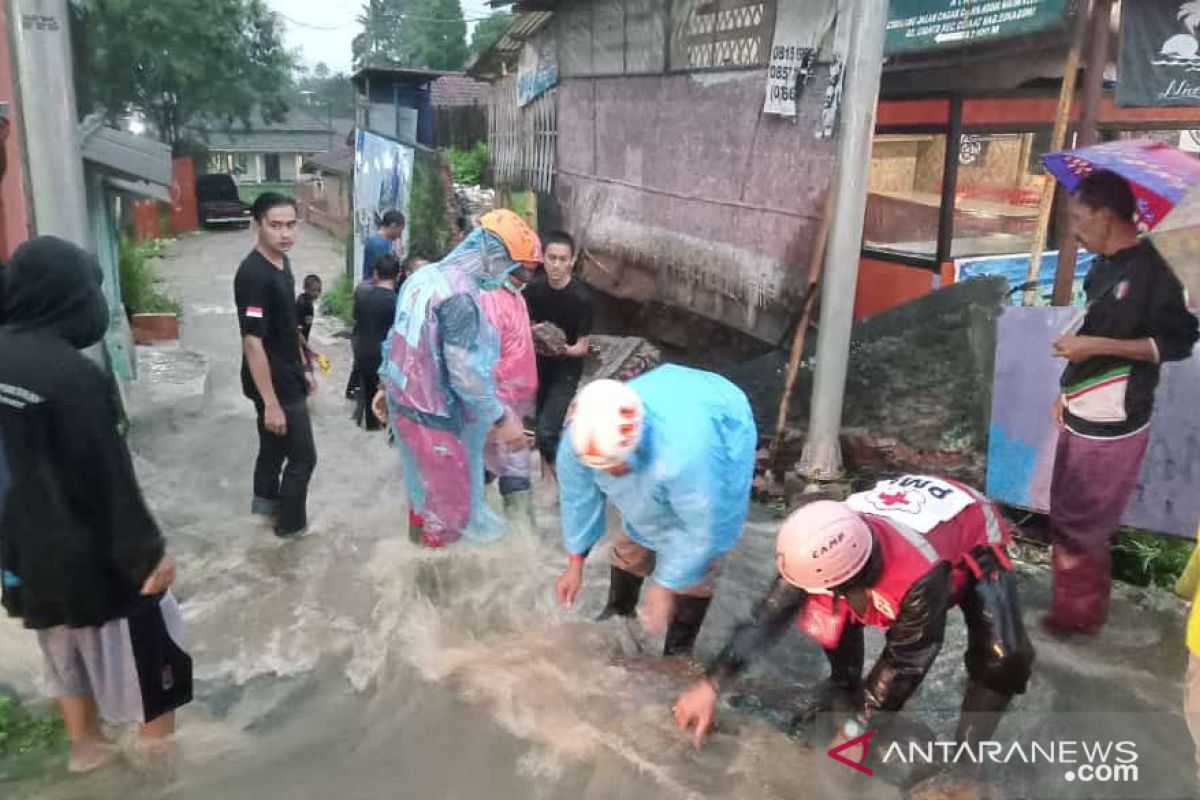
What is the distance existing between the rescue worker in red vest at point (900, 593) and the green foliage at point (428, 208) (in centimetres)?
859

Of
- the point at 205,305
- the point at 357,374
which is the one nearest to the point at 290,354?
the point at 357,374

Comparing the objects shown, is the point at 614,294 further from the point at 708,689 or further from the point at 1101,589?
the point at 708,689

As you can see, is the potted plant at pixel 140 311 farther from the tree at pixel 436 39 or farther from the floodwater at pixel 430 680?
the tree at pixel 436 39

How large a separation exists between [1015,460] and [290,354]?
12.5 ft

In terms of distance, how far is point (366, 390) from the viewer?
6715 mm

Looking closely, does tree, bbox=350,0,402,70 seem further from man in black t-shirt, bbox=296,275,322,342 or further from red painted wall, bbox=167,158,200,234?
man in black t-shirt, bbox=296,275,322,342

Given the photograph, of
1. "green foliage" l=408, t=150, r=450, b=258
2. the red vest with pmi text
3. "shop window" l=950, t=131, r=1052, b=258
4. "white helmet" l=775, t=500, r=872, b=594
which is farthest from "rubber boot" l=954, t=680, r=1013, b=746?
"green foliage" l=408, t=150, r=450, b=258

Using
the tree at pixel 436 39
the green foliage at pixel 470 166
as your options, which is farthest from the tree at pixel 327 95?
the green foliage at pixel 470 166

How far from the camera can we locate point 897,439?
18.2 ft

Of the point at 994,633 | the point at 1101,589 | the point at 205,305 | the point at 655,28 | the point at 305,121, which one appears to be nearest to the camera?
the point at 994,633

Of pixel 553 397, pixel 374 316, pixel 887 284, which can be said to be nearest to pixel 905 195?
pixel 887 284

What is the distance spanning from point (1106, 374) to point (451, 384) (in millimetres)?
2760

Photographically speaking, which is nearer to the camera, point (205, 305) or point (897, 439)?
point (897, 439)

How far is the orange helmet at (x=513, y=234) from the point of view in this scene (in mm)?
4391
